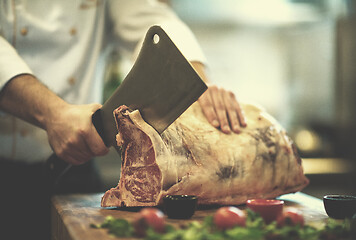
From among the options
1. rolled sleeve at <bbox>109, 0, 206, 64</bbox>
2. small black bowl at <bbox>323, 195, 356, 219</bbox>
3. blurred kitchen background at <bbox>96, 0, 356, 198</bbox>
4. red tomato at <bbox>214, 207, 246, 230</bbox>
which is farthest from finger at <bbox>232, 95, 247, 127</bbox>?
blurred kitchen background at <bbox>96, 0, 356, 198</bbox>

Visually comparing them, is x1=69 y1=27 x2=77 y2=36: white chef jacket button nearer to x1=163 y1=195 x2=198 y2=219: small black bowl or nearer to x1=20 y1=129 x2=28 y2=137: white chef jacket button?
x1=20 y1=129 x2=28 y2=137: white chef jacket button

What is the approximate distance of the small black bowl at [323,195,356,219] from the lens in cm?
125

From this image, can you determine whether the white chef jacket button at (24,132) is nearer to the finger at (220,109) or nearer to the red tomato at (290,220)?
the finger at (220,109)

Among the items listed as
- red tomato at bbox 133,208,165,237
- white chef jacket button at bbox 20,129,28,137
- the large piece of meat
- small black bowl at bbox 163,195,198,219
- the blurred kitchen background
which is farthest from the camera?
the blurred kitchen background

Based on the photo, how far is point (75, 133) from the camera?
141 centimetres

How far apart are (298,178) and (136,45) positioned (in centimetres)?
95

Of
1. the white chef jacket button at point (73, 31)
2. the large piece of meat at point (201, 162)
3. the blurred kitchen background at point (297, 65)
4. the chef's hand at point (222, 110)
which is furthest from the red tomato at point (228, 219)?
the blurred kitchen background at point (297, 65)

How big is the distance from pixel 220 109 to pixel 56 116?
57 centimetres

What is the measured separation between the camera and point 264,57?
407 cm

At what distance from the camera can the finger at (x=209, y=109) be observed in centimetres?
154

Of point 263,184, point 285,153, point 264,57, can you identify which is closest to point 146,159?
point 263,184

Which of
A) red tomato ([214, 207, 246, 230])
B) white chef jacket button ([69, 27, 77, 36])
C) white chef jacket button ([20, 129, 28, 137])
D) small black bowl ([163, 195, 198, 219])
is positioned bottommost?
small black bowl ([163, 195, 198, 219])

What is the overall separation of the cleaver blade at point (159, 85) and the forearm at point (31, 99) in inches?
7.2

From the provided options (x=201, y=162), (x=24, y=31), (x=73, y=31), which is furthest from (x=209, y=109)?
(x=24, y=31)
